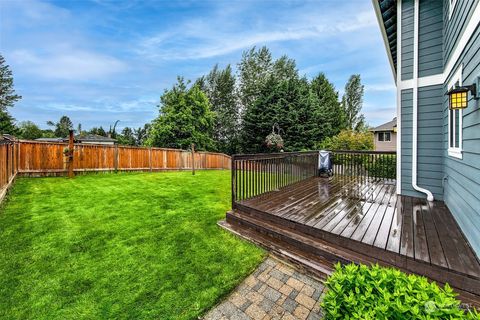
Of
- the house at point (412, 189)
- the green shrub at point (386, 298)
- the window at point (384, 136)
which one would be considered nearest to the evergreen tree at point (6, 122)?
the house at point (412, 189)

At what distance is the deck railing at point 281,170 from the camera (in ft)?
13.4

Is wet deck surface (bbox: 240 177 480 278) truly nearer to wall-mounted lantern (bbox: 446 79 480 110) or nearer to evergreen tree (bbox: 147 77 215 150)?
wall-mounted lantern (bbox: 446 79 480 110)

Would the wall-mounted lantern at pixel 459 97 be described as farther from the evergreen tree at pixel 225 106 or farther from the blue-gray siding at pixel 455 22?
the evergreen tree at pixel 225 106

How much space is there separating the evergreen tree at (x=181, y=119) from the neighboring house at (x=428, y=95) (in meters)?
17.0

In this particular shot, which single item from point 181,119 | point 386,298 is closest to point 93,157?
point 386,298

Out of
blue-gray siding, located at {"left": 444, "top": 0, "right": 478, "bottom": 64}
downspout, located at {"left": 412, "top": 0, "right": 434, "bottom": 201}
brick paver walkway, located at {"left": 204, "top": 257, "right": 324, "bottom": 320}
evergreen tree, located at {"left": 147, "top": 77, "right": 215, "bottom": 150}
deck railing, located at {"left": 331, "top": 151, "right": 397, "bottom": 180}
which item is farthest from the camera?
evergreen tree, located at {"left": 147, "top": 77, "right": 215, "bottom": 150}

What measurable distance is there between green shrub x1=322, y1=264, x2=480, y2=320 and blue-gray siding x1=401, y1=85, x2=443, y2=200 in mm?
3834

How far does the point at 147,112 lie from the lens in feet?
131

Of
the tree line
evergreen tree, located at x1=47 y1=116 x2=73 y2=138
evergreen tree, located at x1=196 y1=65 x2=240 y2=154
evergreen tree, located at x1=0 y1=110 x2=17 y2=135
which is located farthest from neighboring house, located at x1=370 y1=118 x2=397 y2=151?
evergreen tree, located at x1=47 y1=116 x2=73 y2=138

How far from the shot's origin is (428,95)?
421 centimetres

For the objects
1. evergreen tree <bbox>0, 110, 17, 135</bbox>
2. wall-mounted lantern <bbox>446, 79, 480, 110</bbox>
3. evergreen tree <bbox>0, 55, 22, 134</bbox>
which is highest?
evergreen tree <bbox>0, 55, 22, 134</bbox>

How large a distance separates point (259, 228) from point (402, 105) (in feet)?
12.8

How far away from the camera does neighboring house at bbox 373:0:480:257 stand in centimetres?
317

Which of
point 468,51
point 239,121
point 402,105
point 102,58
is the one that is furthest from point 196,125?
point 468,51
